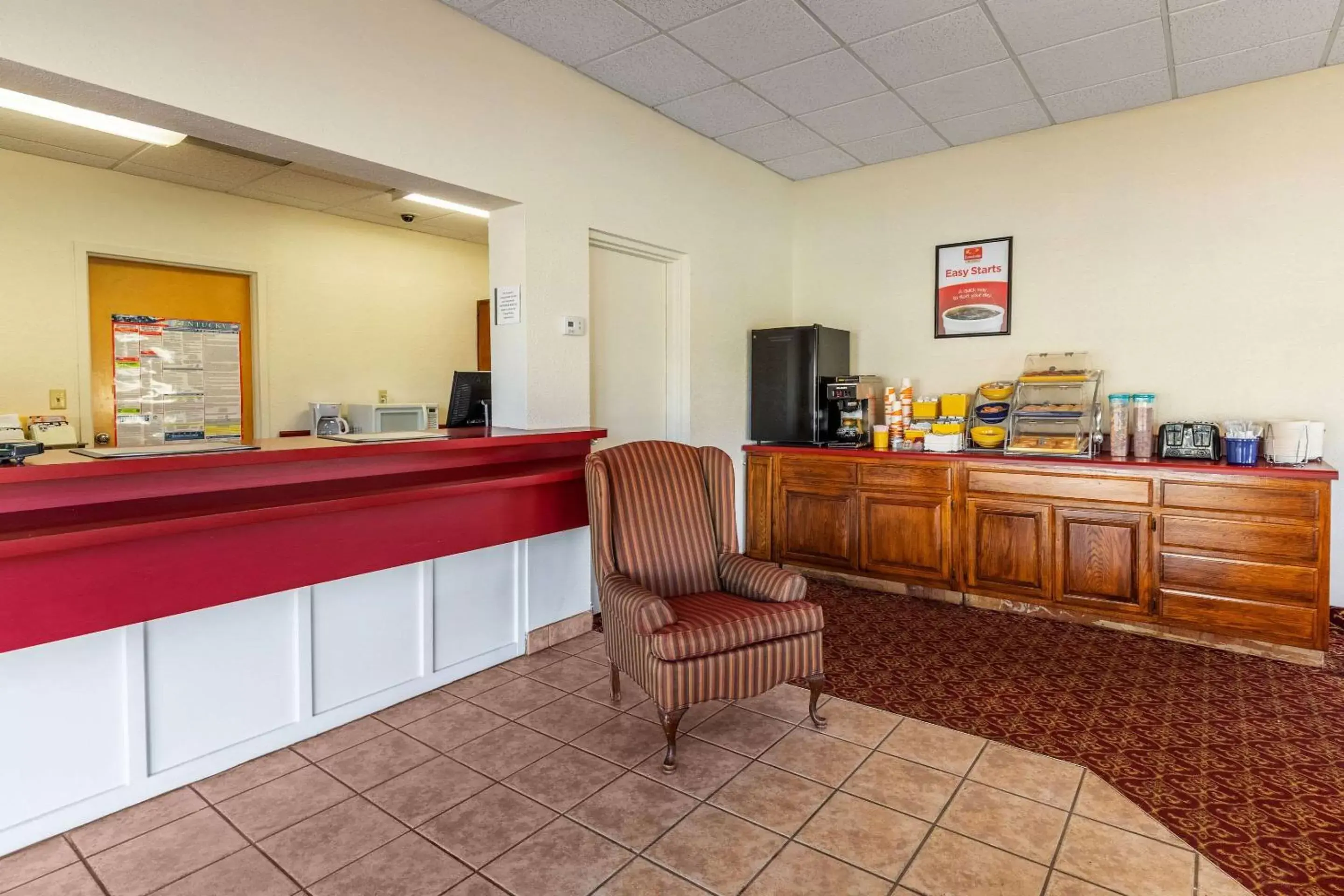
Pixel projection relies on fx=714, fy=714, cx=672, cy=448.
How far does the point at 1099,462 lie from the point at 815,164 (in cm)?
289

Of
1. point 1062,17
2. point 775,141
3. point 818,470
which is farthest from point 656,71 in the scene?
point 818,470

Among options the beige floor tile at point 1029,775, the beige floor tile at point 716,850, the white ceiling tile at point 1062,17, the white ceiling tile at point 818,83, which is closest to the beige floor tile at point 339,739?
the beige floor tile at point 716,850

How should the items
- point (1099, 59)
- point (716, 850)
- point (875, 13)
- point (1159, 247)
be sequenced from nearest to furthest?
point (716, 850)
point (875, 13)
point (1099, 59)
point (1159, 247)

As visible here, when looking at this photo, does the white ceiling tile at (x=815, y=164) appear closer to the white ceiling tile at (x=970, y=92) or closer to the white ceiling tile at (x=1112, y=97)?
the white ceiling tile at (x=970, y=92)

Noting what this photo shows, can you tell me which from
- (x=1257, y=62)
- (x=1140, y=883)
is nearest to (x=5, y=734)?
(x=1140, y=883)

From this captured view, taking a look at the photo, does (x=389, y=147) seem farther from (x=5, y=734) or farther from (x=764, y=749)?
(x=764, y=749)

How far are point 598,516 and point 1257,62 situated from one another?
4147mm

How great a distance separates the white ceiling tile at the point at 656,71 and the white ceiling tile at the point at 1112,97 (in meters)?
2.05

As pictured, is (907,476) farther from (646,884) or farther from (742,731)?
(646,884)

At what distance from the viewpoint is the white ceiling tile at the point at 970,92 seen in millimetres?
3865

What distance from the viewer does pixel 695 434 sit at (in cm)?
488

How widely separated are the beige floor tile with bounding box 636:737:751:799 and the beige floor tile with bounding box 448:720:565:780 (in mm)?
389

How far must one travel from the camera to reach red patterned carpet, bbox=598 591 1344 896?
7.05ft

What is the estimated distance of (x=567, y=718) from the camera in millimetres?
2914
